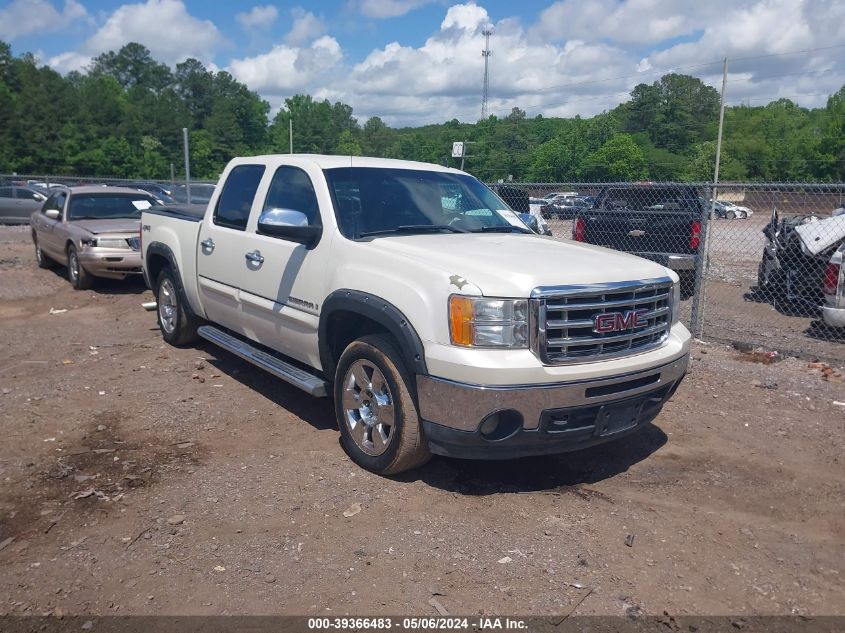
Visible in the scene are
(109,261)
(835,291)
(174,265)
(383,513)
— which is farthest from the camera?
(109,261)

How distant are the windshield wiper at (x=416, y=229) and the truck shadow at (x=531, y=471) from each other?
1570 mm

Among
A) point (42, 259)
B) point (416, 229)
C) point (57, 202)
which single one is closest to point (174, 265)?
point (416, 229)

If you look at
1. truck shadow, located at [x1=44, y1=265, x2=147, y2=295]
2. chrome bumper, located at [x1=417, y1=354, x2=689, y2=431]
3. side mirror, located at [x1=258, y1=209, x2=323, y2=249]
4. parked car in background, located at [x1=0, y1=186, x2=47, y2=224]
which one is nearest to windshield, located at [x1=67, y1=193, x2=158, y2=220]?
truck shadow, located at [x1=44, y1=265, x2=147, y2=295]

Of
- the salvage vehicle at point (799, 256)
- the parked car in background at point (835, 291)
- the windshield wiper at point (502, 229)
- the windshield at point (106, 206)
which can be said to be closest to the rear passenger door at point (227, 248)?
the windshield wiper at point (502, 229)

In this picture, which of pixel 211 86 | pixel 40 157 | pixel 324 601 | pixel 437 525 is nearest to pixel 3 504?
pixel 324 601

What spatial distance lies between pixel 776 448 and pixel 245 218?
14.6 feet

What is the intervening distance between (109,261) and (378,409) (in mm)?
A: 7929

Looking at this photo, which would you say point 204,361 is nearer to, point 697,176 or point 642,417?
point 642,417

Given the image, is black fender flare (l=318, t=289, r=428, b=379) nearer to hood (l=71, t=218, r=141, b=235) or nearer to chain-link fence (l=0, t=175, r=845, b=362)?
chain-link fence (l=0, t=175, r=845, b=362)

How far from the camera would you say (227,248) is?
6090 millimetres

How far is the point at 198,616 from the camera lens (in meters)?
3.18

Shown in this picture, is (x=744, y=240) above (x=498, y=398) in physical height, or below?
above

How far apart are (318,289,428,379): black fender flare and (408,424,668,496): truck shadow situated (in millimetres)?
907

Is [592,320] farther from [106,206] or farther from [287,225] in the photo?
[106,206]
